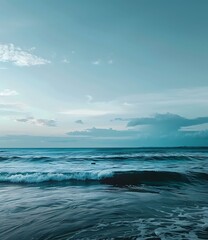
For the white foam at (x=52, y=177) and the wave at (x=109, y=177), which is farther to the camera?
the white foam at (x=52, y=177)

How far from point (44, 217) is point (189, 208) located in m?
4.89

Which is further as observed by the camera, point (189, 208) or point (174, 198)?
point (174, 198)

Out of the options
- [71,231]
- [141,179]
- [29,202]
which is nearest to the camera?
[71,231]

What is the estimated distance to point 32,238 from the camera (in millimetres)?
5992

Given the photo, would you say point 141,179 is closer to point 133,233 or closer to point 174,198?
point 174,198

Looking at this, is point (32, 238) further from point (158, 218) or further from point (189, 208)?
point (189, 208)

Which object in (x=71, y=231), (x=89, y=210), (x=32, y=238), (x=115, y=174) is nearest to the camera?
(x=32, y=238)

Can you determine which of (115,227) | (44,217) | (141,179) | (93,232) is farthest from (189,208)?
(141,179)

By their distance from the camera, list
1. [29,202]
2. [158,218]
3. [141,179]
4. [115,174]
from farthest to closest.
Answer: [115,174], [141,179], [29,202], [158,218]

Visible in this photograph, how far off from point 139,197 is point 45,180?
8835mm

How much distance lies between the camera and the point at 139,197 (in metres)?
10.7

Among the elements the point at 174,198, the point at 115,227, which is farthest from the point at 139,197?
the point at 115,227

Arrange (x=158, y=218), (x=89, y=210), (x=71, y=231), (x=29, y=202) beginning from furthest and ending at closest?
(x=29, y=202) → (x=89, y=210) → (x=158, y=218) → (x=71, y=231)

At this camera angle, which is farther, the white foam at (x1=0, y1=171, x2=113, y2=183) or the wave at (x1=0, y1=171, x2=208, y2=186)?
the white foam at (x1=0, y1=171, x2=113, y2=183)
